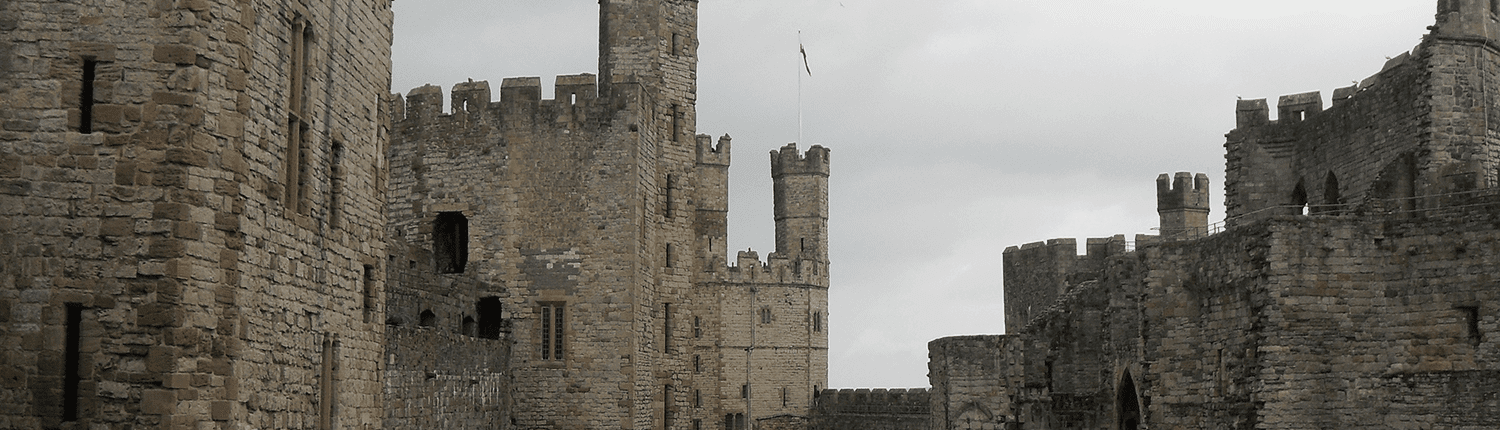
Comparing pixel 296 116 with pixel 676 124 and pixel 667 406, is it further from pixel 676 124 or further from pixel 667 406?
pixel 676 124

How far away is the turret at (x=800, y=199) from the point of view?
Result: 61.8 metres

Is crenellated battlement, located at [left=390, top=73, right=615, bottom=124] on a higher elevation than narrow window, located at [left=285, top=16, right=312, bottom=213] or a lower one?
higher

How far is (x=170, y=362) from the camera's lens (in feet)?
47.1

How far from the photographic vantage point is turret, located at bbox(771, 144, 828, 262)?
203 ft

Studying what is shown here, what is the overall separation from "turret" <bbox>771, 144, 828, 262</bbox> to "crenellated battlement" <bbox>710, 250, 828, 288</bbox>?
216 centimetres

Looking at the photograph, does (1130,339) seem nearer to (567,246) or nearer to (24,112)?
(567,246)

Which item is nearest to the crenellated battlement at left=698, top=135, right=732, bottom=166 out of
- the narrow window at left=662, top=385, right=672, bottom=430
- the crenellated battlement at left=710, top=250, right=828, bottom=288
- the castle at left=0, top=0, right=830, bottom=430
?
the crenellated battlement at left=710, top=250, right=828, bottom=288

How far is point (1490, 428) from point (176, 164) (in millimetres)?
17445

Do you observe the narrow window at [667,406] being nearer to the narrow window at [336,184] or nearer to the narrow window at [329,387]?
the narrow window at [329,387]

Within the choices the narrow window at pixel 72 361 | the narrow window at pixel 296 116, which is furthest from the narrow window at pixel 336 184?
the narrow window at pixel 72 361

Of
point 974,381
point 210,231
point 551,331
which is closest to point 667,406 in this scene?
point 551,331

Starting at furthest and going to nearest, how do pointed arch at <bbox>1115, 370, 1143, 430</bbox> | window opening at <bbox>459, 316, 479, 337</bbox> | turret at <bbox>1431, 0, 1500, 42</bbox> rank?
window opening at <bbox>459, 316, 479, 337</bbox> → pointed arch at <bbox>1115, 370, 1143, 430</bbox> → turret at <bbox>1431, 0, 1500, 42</bbox>

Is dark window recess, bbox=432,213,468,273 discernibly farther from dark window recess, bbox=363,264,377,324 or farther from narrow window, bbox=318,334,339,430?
narrow window, bbox=318,334,339,430

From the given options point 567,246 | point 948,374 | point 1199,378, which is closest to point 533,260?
point 567,246
